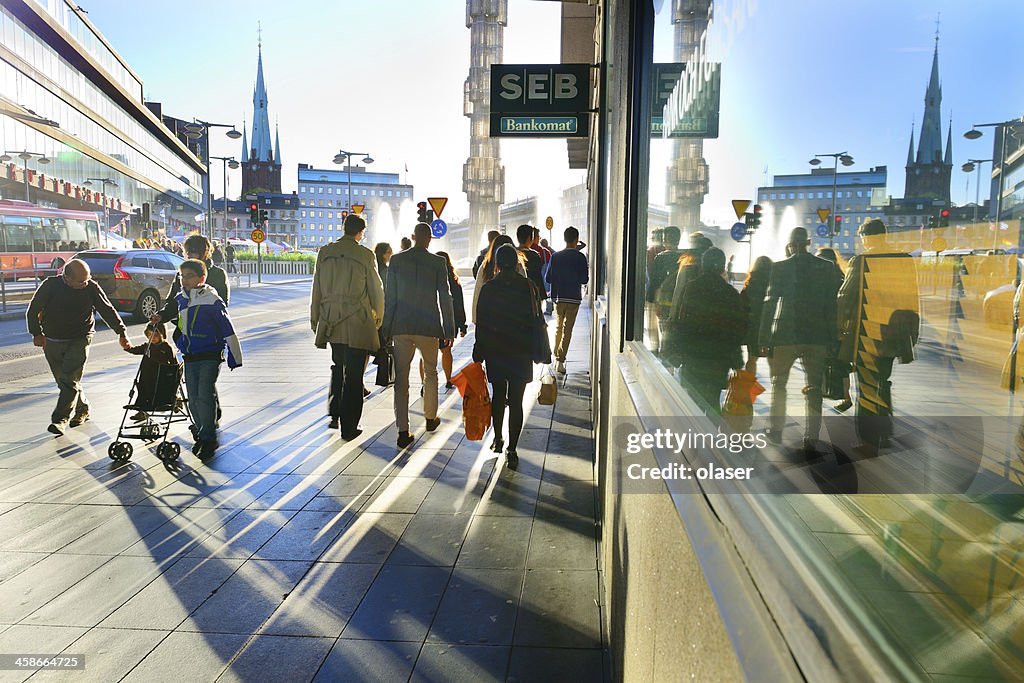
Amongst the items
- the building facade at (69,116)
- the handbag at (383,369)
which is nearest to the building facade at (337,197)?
the building facade at (69,116)

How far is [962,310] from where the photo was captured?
37.3 inches

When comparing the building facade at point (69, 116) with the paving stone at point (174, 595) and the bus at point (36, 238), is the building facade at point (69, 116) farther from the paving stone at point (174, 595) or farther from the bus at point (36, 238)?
the paving stone at point (174, 595)

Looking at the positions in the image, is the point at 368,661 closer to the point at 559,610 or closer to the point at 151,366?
the point at 559,610

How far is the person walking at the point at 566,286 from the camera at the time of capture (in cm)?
1204

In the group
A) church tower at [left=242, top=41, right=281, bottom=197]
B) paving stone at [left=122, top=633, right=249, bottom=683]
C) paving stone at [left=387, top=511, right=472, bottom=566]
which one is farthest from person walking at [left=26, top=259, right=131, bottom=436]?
church tower at [left=242, top=41, right=281, bottom=197]

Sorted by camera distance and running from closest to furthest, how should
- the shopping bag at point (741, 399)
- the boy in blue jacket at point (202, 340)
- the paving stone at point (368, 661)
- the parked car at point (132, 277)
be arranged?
1. the shopping bag at point (741, 399)
2. the paving stone at point (368, 661)
3. the boy in blue jacket at point (202, 340)
4. the parked car at point (132, 277)

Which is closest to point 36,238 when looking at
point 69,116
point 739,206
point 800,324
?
point 69,116

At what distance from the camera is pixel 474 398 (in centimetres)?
680

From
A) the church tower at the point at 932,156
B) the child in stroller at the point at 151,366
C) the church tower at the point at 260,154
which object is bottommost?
the child in stroller at the point at 151,366

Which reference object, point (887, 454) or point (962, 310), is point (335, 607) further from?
point (962, 310)

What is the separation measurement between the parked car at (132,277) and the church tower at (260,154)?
458 ft

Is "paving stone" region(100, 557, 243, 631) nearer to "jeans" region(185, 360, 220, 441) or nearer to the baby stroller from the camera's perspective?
the baby stroller

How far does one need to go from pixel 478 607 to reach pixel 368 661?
0.70 meters

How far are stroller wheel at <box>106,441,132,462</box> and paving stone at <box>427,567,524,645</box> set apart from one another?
Result: 361 cm
